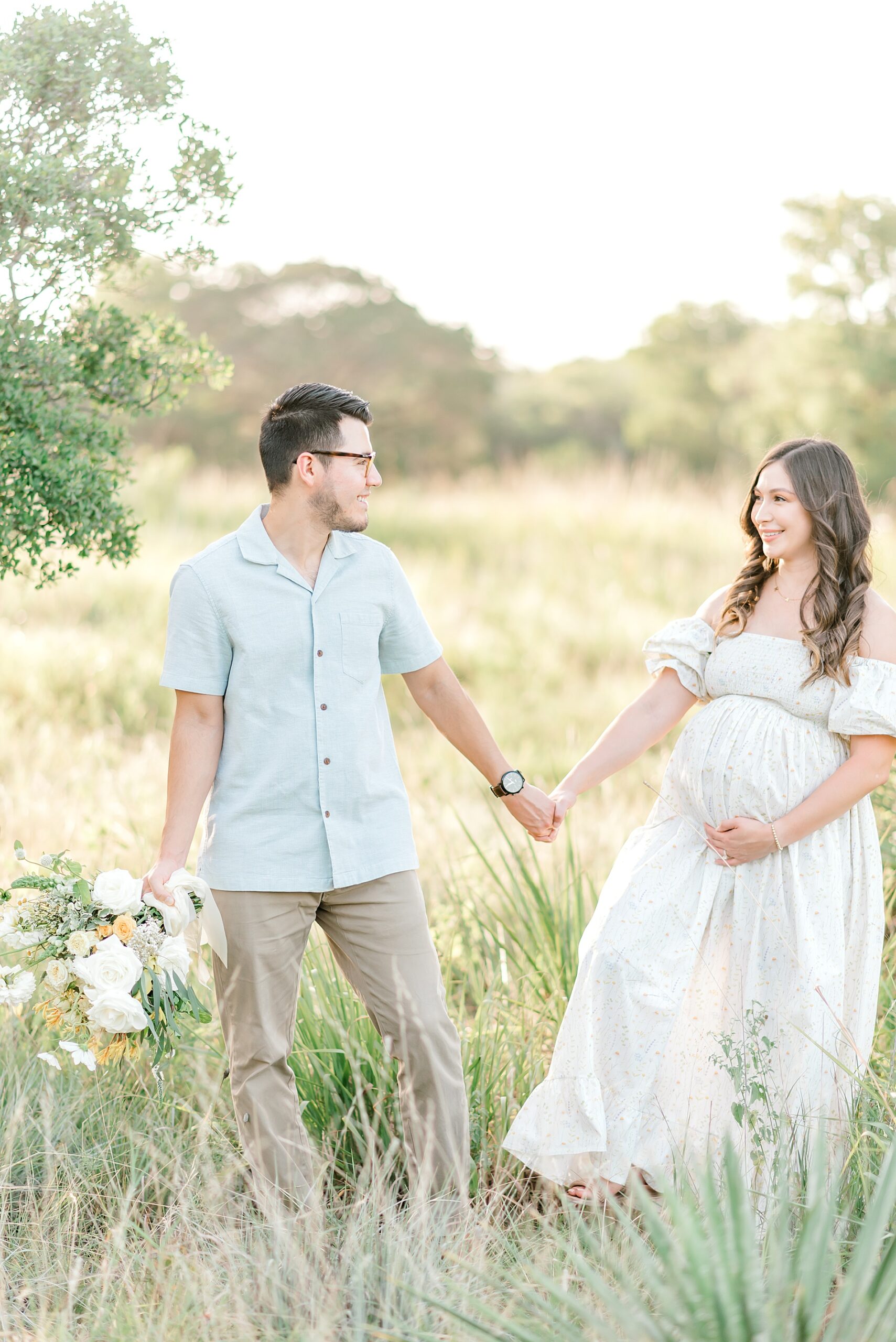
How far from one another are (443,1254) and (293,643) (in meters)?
1.47

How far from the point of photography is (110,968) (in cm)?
270

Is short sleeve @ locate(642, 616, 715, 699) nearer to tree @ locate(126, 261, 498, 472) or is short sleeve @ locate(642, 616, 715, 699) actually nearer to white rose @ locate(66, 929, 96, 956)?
white rose @ locate(66, 929, 96, 956)

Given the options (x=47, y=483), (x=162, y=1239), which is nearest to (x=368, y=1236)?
(x=162, y=1239)

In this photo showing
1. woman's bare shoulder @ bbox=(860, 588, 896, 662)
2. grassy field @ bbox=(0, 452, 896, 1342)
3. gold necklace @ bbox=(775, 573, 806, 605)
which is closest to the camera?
grassy field @ bbox=(0, 452, 896, 1342)

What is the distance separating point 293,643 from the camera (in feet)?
9.85

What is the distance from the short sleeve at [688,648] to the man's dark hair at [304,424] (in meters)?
1.10

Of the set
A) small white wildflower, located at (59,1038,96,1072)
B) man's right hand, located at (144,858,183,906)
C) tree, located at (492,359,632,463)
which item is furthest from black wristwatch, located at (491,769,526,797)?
tree, located at (492,359,632,463)

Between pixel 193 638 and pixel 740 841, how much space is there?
5.07 ft

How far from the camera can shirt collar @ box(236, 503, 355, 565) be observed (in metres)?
3.01

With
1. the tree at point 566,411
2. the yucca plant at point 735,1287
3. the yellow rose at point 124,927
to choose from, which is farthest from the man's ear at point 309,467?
the tree at point 566,411

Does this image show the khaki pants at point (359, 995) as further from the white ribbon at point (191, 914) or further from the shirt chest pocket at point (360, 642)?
the shirt chest pocket at point (360, 642)

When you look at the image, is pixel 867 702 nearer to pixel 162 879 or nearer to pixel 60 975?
pixel 162 879

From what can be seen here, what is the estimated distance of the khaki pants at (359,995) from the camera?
297 cm

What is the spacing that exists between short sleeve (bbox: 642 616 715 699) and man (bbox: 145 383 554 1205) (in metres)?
0.88
